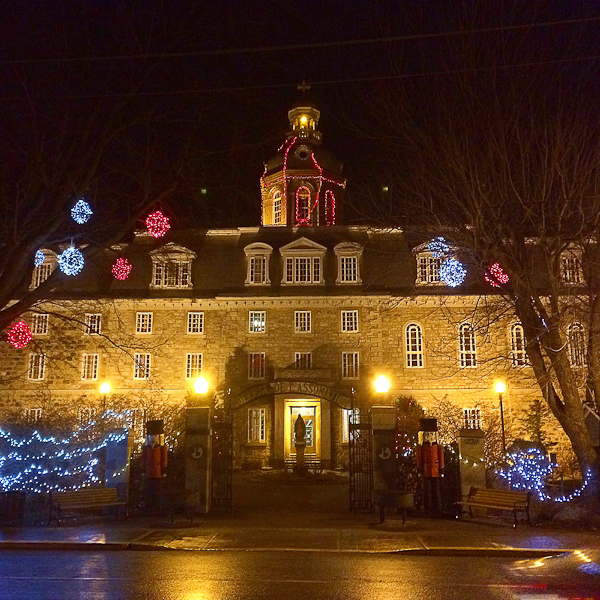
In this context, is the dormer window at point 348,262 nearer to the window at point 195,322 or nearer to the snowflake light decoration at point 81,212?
the window at point 195,322

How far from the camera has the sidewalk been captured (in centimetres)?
1167

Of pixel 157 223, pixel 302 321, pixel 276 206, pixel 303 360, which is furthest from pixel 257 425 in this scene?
pixel 276 206

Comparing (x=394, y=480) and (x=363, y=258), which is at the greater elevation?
(x=363, y=258)

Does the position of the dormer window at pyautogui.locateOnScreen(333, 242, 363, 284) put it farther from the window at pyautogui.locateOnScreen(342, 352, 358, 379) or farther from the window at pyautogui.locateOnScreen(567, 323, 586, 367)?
the window at pyautogui.locateOnScreen(567, 323, 586, 367)

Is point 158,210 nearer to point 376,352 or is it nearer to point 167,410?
point 167,410

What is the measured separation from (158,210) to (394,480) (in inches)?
419

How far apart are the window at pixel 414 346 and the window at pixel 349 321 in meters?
2.72

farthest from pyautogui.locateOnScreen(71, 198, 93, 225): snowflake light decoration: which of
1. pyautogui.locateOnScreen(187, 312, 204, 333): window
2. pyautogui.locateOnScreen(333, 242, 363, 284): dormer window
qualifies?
pyautogui.locateOnScreen(333, 242, 363, 284): dormer window

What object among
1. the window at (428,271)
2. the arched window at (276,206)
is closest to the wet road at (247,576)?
the window at (428,271)

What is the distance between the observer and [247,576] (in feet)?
30.7

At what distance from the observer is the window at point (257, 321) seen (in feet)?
108

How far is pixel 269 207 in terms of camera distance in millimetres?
41562

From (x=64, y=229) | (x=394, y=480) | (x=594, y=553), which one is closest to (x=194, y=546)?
(x=394, y=480)

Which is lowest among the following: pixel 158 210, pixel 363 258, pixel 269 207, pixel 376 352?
pixel 376 352
